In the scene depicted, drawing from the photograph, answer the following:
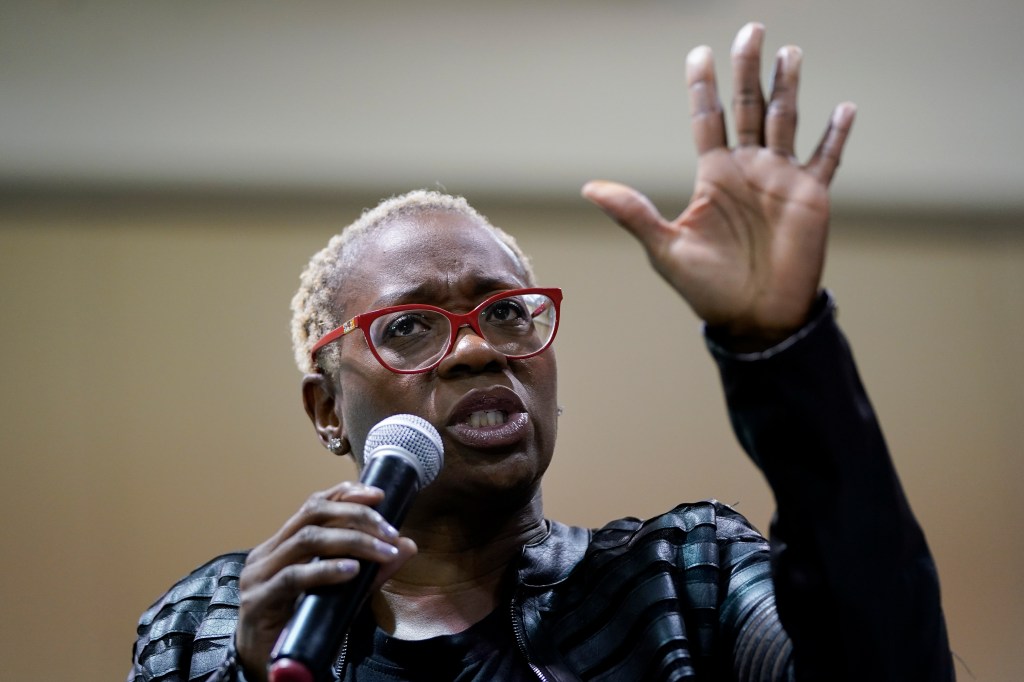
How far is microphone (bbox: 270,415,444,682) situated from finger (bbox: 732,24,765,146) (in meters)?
0.55

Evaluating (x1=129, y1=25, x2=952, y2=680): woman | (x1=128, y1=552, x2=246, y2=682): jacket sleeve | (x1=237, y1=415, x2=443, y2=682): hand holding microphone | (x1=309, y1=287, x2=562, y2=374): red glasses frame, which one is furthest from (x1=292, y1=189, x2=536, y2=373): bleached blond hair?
(x1=237, y1=415, x2=443, y2=682): hand holding microphone

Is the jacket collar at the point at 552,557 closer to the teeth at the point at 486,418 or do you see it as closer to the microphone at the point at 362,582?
the teeth at the point at 486,418

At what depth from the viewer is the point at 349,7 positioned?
11.5 feet

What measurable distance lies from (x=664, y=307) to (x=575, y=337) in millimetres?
329

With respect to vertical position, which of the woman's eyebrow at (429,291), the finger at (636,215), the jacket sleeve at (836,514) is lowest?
the jacket sleeve at (836,514)

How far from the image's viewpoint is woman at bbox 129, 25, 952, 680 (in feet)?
3.74

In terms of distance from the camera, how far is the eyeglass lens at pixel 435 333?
175 centimetres

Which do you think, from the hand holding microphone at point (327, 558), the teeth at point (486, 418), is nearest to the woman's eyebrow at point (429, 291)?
the teeth at point (486, 418)

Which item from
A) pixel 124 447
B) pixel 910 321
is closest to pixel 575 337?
pixel 910 321

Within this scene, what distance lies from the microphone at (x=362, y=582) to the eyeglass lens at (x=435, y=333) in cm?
39

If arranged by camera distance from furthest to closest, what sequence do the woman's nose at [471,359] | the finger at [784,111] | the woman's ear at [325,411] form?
the woman's ear at [325,411]
the woman's nose at [471,359]
the finger at [784,111]

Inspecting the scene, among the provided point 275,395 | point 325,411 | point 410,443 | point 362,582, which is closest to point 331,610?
point 362,582

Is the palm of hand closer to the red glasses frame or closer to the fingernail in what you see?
the fingernail

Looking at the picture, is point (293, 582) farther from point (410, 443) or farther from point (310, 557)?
point (410, 443)
